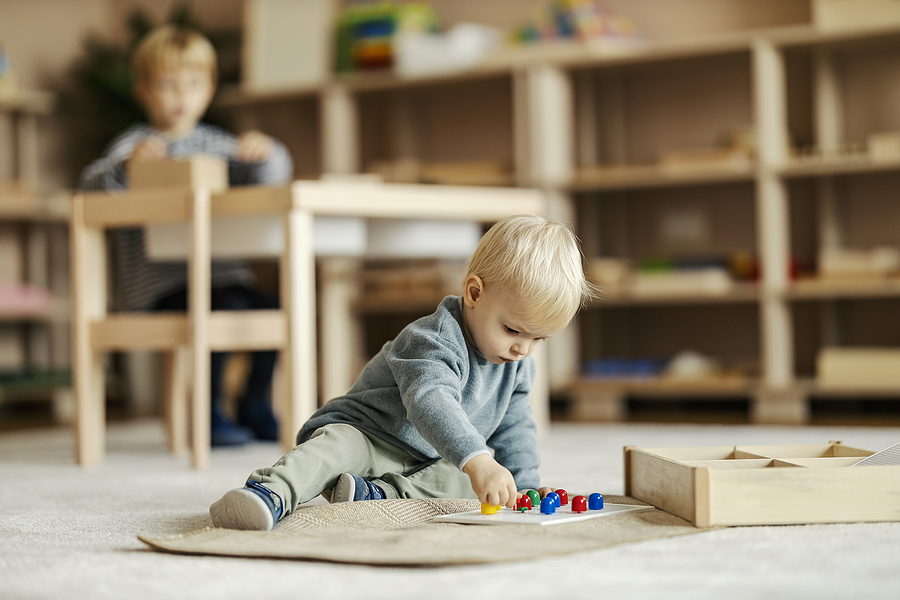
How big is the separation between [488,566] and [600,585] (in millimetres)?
122

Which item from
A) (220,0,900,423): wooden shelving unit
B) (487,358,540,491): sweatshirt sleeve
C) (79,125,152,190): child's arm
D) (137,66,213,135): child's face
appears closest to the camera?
(487,358,540,491): sweatshirt sleeve

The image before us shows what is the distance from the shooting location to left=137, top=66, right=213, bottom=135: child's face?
2.46 m

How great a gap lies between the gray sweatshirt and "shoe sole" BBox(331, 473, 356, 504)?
100 mm

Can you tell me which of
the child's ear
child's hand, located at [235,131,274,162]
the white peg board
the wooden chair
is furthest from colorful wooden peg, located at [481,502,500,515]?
child's hand, located at [235,131,274,162]

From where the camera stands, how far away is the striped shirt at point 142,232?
2.37m

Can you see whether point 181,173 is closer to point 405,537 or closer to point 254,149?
point 254,149

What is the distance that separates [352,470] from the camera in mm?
1310

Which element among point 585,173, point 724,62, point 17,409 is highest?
point 724,62

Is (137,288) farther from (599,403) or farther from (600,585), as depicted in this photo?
(600,585)

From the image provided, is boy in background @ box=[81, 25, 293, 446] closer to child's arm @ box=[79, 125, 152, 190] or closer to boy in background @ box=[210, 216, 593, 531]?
child's arm @ box=[79, 125, 152, 190]

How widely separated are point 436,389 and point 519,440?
254 mm

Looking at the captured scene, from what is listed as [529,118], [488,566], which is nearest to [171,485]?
[488,566]

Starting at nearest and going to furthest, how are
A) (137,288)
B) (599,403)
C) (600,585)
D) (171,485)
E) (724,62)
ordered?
1. (600,585)
2. (171,485)
3. (137,288)
4. (599,403)
5. (724,62)

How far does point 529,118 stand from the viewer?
10.1 feet
